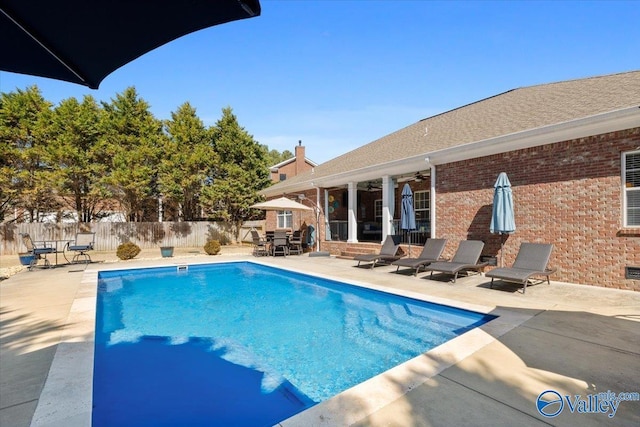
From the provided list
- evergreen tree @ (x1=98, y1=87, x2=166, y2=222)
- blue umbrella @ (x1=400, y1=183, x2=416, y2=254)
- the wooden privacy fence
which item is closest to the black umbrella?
Answer: blue umbrella @ (x1=400, y1=183, x2=416, y2=254)

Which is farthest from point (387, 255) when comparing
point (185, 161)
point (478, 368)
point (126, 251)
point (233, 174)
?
point (185, 161)

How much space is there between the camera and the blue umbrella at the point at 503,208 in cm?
848

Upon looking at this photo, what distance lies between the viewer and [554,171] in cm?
823

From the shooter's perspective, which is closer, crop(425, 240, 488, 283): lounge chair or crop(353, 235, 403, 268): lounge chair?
crop(425, 240, 488, 283): lounge chair

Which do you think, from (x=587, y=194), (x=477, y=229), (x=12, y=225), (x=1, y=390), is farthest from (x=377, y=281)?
(x=12, y=225)

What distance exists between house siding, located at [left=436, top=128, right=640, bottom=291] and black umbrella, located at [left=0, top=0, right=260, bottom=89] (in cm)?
890

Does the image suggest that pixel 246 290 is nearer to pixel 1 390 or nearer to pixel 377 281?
pixel 377 281

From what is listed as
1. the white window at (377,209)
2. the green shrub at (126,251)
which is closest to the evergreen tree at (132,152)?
the green shrub at (126,251)

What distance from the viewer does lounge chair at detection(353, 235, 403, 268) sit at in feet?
36.7

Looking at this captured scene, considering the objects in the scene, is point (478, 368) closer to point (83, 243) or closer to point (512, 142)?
point (512, 142)

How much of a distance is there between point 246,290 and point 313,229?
7.70 m

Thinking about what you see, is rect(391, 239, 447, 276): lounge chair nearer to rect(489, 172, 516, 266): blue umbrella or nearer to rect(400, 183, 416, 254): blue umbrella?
rect(400, 183, 416, 254): blue umbrella

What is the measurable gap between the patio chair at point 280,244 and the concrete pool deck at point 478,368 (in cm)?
988

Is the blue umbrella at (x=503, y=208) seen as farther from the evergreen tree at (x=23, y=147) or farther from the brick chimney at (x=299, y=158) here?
the brick chimney at (x=299, y=158)
